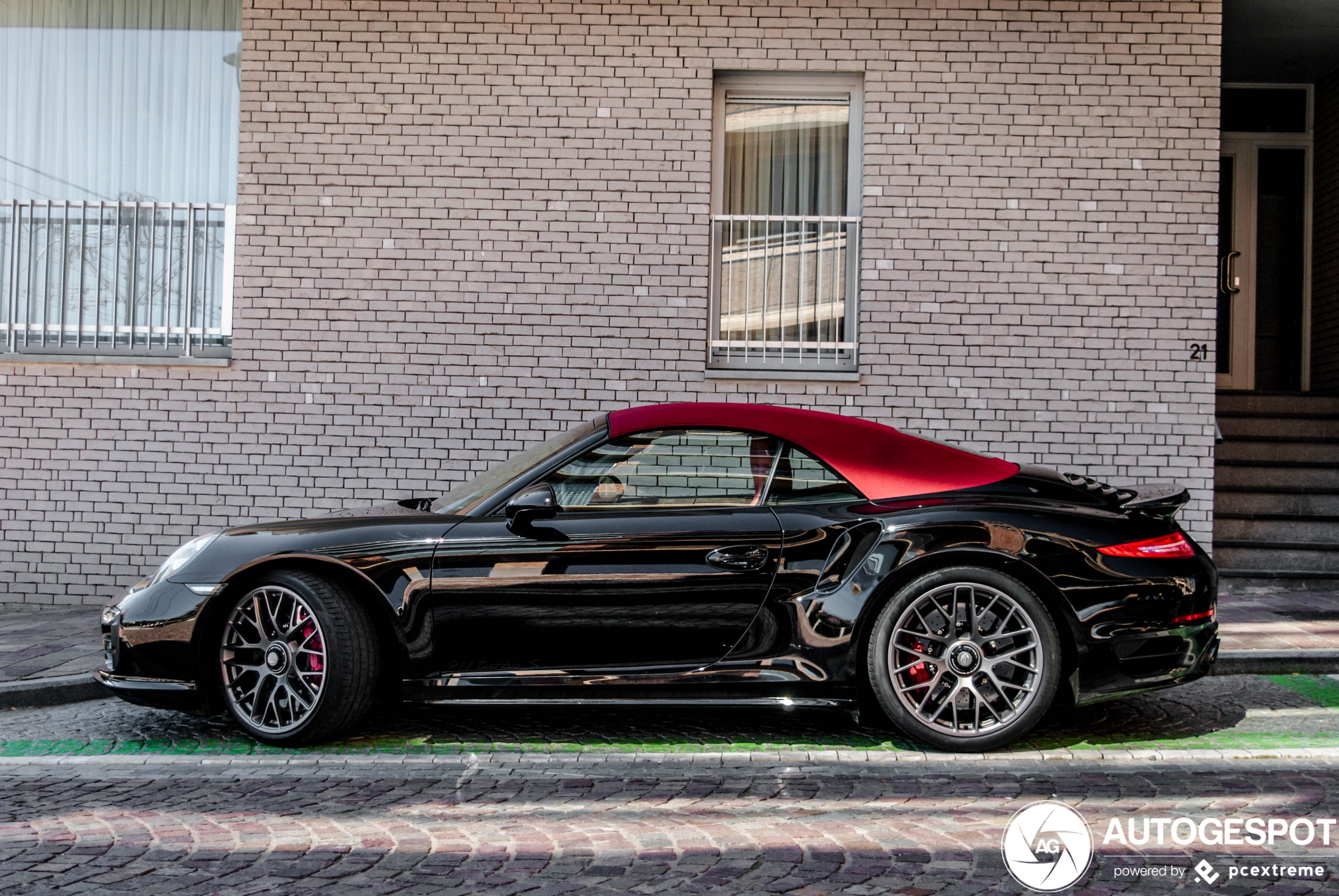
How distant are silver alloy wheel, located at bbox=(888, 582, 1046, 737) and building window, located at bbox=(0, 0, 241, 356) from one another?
19.6 ft

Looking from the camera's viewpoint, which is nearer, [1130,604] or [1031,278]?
[1130,604]

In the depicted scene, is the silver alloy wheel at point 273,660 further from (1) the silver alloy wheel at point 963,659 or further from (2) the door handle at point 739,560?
(1) the silver alloy wheel at point 963,659

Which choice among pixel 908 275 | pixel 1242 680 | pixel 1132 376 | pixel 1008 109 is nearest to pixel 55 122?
pixel 908 275

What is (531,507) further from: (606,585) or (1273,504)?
(1273,504)

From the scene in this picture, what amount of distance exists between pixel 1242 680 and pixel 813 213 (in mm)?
4349

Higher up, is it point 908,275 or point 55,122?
point 55,122

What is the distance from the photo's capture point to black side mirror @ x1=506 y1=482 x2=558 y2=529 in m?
4.22

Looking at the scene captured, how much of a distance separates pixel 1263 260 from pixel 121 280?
9.93 meters

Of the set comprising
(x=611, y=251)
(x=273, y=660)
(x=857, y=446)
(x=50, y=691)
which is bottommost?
(x=50, y=691)

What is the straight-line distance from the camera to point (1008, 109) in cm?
802

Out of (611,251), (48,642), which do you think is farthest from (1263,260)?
(48,642)

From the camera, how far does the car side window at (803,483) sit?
14.5ft

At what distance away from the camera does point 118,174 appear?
8.64 metres

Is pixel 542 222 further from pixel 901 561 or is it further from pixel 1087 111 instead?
pixel 901 561
